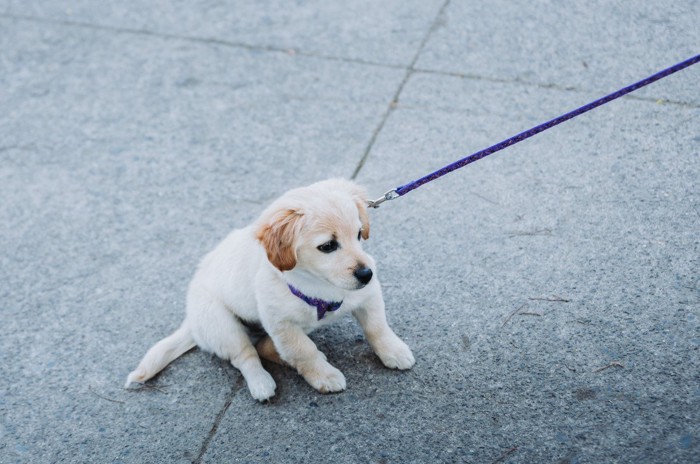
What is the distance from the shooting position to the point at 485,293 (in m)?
3.41

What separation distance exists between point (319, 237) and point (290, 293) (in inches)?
13.0

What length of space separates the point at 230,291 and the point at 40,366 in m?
1.03

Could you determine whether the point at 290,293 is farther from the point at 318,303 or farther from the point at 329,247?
the point at 329,247

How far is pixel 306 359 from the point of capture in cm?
302

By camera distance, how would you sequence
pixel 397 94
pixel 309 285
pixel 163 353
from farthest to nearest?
pixel 397 94 → pixel 163 353 → pixel 309 285

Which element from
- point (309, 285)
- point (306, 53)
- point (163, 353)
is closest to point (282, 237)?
point (309, 285)

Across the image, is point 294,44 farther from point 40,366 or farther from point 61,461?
point 61,461

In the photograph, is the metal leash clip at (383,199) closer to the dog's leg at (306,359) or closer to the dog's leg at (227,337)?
the dog's leg at (306,359)

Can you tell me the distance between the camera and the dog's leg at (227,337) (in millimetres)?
3145

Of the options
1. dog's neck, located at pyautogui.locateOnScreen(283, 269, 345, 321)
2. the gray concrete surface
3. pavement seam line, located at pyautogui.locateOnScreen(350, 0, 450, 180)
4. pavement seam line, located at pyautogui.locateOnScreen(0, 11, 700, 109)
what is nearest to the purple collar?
dog's neck, located at pyautogui.locateOnScreen(283, 269, 345, 321)

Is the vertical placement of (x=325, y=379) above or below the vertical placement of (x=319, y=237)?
below

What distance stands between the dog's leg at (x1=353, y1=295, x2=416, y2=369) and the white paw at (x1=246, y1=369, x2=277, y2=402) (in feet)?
1.51

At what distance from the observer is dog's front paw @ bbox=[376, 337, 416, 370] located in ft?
10.1

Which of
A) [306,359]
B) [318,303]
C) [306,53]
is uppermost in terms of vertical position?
[318,303]
